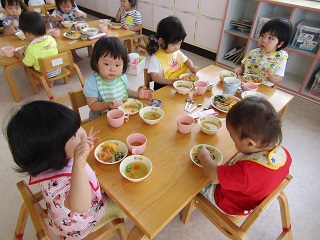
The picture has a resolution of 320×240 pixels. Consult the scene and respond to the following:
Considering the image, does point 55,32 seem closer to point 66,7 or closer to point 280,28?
point 66,7

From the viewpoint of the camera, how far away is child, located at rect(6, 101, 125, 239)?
687mm

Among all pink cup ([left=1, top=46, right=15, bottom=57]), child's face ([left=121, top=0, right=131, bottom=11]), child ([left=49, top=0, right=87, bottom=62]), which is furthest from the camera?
child's face ([left=121, top=0, right=131, bottom=11])

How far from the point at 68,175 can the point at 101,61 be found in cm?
74

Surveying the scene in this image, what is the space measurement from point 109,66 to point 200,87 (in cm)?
59

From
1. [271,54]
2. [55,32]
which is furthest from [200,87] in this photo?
[55,32]

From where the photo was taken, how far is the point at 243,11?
3.33 m

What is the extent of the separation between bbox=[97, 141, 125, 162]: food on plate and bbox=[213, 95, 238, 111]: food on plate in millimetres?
669

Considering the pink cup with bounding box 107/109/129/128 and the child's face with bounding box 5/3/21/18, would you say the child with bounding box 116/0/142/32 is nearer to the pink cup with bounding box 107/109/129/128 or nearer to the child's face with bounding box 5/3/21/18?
the child's face with bounding box 5/3/21/18

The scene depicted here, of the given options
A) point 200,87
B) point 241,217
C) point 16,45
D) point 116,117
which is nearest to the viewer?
point 241,217

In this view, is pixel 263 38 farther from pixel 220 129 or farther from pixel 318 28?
pixel 318 28

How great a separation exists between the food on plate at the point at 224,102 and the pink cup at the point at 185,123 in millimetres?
267

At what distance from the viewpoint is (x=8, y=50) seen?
6.88 feet

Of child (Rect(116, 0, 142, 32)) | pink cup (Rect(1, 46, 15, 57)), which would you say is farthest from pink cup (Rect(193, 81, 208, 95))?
child (Rect(116, 0, 142, 32))

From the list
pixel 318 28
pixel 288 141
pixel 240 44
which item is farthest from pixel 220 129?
pixel 240 44
